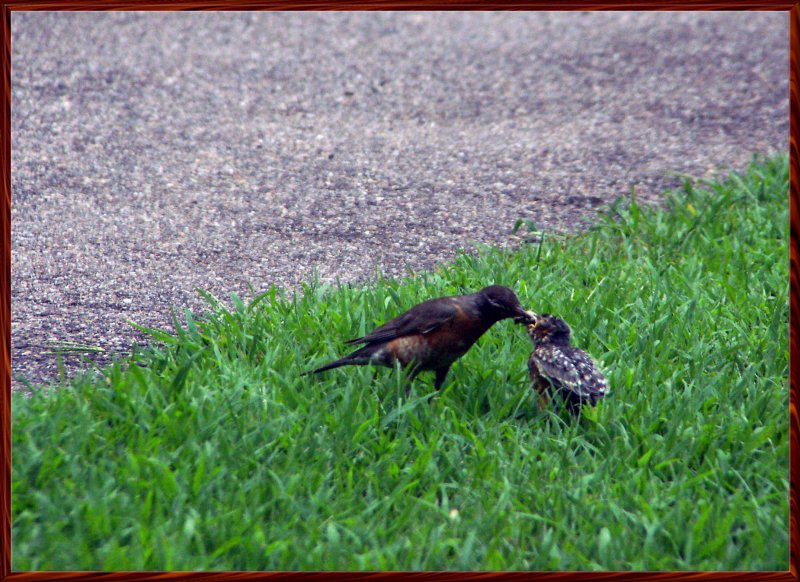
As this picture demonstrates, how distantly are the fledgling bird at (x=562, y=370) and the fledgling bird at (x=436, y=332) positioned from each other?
155mm

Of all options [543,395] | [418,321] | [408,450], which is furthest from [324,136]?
[408,450]

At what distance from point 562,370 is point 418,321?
2.12 feet

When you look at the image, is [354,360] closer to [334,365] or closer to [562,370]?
[334,365]

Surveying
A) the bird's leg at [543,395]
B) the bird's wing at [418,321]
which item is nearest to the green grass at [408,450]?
the bird's leg at [543,395]

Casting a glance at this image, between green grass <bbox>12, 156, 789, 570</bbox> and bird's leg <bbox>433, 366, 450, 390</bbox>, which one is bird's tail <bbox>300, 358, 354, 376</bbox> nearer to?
green grass <bbox>12, 156, 789, 570</bbox>

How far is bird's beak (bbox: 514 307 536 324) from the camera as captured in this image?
14.4 ft

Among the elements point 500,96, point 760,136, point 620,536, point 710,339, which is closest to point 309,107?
point 500,96

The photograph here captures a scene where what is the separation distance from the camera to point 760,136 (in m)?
7.92

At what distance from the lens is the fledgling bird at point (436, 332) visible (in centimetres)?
429

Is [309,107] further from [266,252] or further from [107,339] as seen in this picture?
[107,339]

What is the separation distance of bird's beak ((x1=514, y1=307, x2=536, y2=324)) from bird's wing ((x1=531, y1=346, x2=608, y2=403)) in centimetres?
17

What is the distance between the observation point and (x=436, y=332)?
4285 mm

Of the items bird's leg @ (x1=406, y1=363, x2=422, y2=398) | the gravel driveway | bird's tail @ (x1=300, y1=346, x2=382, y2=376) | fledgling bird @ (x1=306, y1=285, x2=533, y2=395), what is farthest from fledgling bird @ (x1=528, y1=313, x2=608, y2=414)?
the gravel driveway

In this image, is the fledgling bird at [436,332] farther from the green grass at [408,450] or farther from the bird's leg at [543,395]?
the bird's leg at [543,395]
